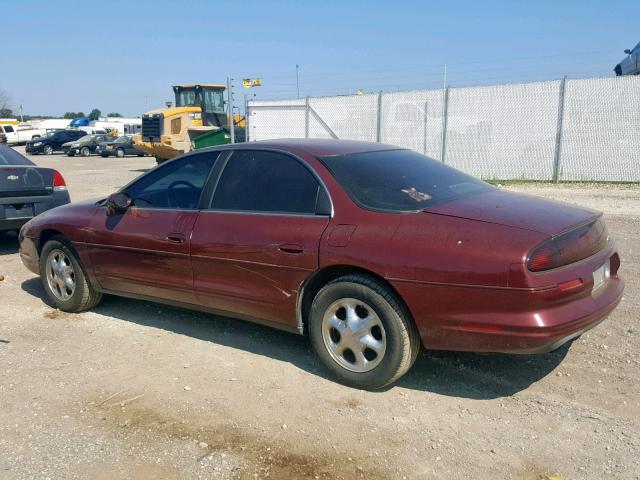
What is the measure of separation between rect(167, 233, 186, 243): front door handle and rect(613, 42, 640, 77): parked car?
1687 cm

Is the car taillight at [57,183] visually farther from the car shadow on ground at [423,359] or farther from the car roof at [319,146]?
the car roof at [319,146]

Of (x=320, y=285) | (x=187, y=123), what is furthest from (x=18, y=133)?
(x=320, y=285)

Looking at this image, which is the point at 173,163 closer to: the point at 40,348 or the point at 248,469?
the point at 40,348

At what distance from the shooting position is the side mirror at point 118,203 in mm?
4980

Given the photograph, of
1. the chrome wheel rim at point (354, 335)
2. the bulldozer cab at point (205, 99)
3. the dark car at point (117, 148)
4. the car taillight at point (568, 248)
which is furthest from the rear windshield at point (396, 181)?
the dark car at point (117, 148)

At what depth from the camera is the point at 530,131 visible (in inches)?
612

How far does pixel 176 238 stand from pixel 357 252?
1.60 metres

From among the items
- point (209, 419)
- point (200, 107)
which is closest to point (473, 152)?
point (200, 107)

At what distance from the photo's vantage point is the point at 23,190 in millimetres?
7938

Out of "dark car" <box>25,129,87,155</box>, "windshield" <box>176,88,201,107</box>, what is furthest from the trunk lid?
"dark car" <box>25,129,87,155</box>

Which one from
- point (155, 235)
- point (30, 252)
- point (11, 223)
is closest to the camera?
point (155, 235)

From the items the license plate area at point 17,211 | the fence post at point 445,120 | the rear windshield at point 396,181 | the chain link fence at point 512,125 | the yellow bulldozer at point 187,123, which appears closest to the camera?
the rear windshield at point 396,181

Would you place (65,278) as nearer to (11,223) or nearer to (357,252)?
(11,223)

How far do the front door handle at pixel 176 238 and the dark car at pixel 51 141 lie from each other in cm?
4074
